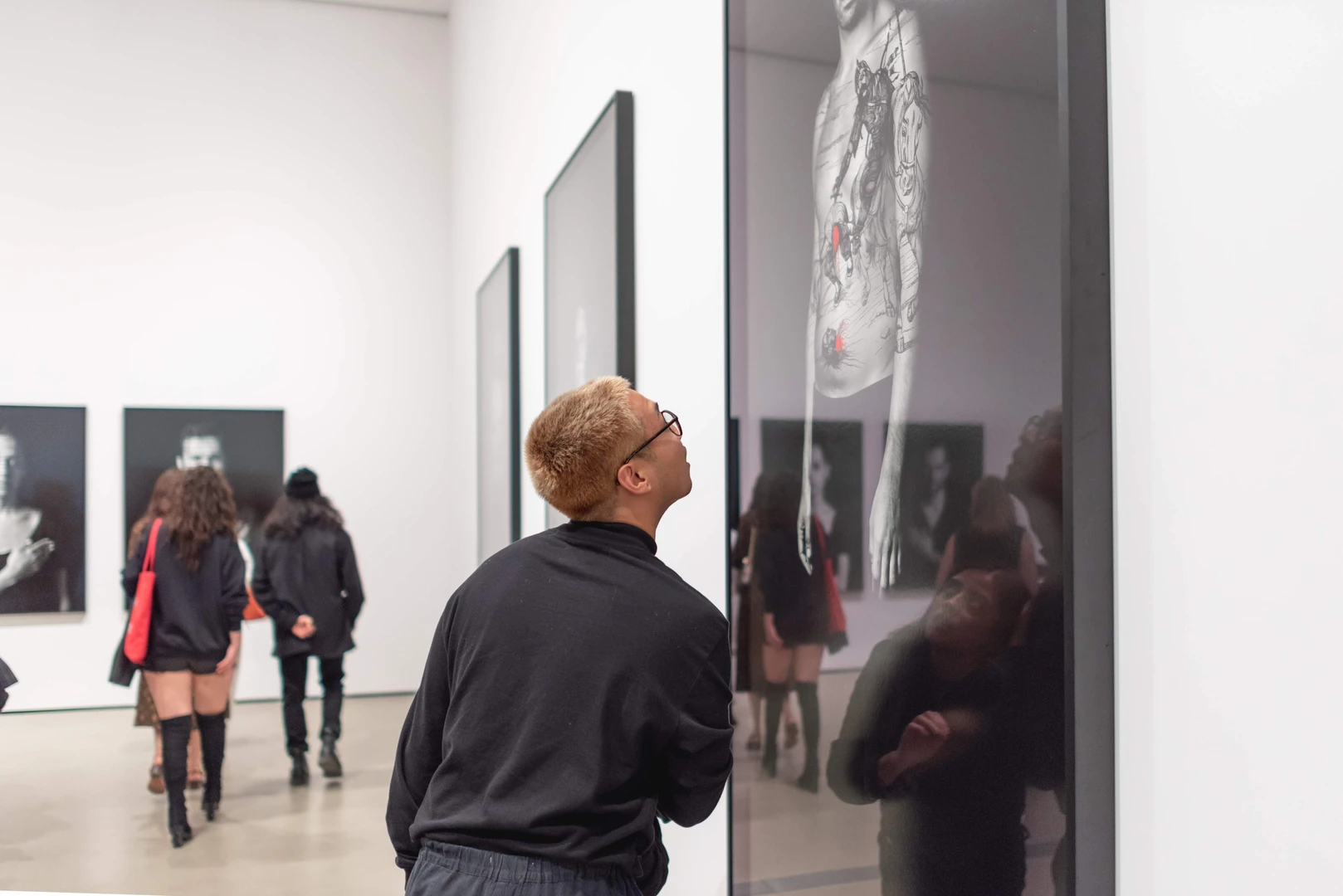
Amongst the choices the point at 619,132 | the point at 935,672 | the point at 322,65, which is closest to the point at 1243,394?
the point at 935,672

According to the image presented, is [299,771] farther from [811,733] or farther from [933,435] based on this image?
[933,435]

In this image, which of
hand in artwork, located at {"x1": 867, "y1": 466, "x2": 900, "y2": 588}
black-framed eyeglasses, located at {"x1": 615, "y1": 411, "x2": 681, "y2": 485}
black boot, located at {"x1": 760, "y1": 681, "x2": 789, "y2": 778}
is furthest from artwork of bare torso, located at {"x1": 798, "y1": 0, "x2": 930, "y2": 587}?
black boot, located at {"x1": 760, "y1": 681, "x2": 789, "y2": 778}

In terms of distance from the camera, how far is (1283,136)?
0.95 metres

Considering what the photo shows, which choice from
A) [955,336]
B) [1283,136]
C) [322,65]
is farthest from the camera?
[322,65]

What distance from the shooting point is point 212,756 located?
5684 millimetres

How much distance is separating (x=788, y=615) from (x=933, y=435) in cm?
74

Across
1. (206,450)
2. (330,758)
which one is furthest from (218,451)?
(330,758)

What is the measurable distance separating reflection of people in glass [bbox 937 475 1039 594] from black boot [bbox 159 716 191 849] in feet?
16.5

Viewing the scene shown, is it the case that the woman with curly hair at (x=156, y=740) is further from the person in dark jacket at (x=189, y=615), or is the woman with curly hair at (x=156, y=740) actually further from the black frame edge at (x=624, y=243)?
the black frame edge at (x=624, y=243)

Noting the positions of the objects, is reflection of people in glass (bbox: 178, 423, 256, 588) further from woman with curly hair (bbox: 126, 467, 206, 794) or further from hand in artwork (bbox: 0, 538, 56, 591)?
woman with curly hair (bbox: 126, 467, 206, 794)

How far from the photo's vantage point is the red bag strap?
210 inches

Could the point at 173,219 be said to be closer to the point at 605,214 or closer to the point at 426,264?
the point at 426,264

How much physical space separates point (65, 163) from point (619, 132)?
7678mm

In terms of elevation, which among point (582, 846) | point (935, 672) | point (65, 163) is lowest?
point (582, 846)
